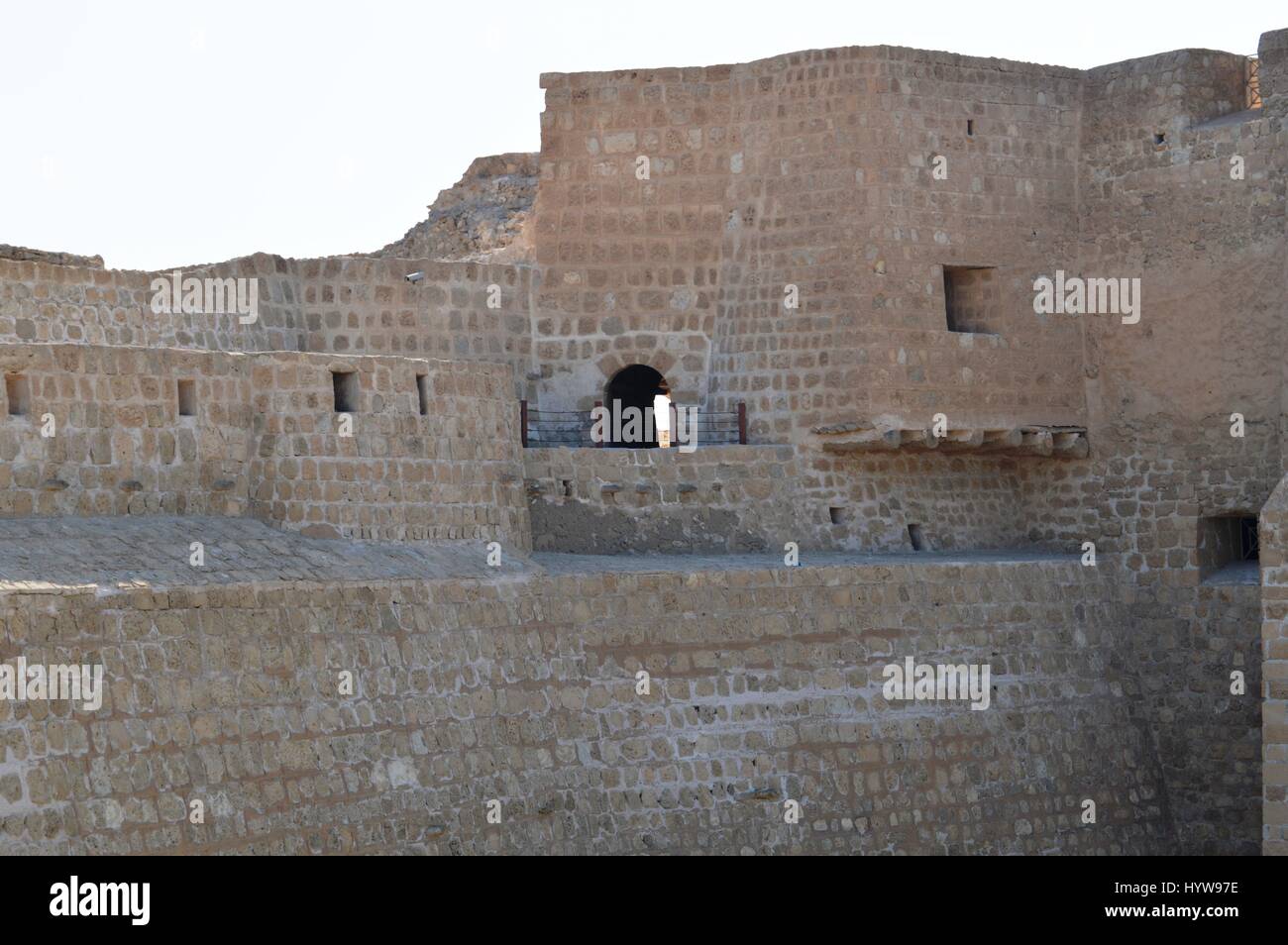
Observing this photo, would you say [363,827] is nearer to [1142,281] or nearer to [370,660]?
[370,660]

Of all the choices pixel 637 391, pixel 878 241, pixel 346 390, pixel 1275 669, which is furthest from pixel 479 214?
pixel 1275 669

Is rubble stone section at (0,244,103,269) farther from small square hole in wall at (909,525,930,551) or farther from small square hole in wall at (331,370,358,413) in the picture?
small square hole in wall at (909,525,930,551)

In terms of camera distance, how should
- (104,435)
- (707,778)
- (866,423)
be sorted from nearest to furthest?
(104,435), (707,778), (866,423)

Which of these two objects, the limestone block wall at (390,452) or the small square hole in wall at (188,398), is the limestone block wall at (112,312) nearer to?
the small square hole in wall at (188,398)

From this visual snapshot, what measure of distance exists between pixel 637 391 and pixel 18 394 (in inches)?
348

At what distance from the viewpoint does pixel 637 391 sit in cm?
2477

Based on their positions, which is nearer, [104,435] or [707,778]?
[104,435]

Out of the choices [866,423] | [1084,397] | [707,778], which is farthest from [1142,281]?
[707,778]

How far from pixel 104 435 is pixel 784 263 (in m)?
8.06

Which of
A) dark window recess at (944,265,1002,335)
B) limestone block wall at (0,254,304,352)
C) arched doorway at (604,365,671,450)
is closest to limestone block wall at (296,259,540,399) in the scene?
limestone block wall at (0,254,304,352)

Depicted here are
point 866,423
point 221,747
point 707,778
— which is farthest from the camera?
point 866,423

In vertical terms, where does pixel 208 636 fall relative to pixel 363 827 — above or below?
above

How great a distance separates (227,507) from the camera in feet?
59.2

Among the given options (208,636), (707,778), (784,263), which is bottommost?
(707,778)
